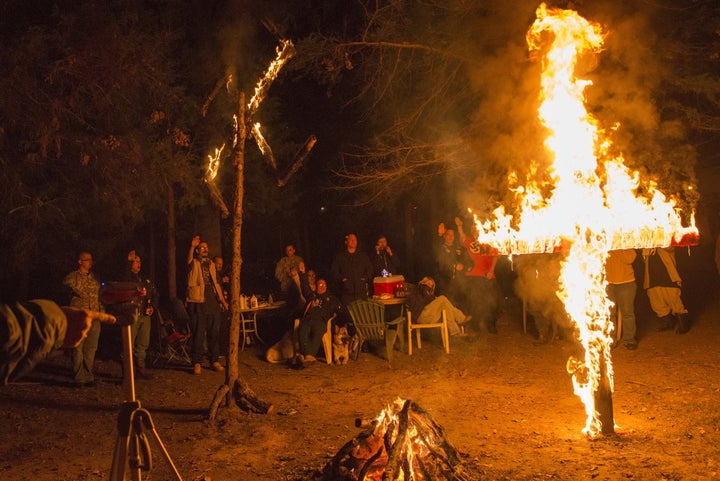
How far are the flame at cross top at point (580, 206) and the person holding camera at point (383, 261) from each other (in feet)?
18.9

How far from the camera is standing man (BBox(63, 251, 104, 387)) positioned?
342 inches

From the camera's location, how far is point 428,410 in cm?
723

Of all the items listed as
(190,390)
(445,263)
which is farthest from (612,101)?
(190,390)

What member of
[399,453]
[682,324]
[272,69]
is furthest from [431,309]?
[399,453]

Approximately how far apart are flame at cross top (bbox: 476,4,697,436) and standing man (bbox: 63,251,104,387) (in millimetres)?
5664

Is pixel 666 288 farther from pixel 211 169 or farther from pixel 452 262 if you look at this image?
pixel 211 169

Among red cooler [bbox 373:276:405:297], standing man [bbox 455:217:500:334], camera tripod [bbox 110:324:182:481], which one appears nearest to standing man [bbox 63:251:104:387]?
red cooler [bbox 373:276:405:297]

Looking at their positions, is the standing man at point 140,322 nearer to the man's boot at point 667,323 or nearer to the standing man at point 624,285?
the standing man at point 624,285

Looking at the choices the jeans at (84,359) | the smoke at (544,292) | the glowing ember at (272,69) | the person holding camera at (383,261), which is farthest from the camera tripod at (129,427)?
the person holding camera at (383,261)

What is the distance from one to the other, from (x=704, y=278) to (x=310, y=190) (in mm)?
11004

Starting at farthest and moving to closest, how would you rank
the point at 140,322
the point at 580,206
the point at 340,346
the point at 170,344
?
the point at 170,344
the point at 340,346
the point at 140,322
the point at 580,206

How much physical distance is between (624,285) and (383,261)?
4.12 metres

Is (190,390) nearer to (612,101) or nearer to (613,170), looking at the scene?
(613,170)

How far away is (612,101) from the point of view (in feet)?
25.6
